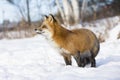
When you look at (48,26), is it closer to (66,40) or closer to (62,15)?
(66,40)

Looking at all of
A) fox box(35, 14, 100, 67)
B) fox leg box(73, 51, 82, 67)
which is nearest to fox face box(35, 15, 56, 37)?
fox box(35, 14, 100, 67)

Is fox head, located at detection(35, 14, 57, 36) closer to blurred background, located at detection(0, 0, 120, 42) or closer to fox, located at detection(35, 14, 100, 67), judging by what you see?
fox, located at detection(35, 14, 100, 67)

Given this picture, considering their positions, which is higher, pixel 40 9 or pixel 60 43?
pixel 60 43

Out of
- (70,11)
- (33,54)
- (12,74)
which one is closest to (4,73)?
(12,74)

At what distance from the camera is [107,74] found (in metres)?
6.99

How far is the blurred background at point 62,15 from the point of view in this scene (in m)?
19.5

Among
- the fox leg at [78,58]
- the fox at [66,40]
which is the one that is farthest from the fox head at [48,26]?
the fox leg at [78,58]

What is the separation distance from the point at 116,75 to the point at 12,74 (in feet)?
5.89

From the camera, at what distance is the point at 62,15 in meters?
25.1

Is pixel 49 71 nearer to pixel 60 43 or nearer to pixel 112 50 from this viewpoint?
pixel 60 43

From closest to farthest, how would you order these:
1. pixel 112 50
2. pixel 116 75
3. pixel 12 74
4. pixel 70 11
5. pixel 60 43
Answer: pixel 116 75, pixel 12 74, pixel 60 43, pixel 112 50, pixel 70 11

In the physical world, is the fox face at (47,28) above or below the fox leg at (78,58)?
above

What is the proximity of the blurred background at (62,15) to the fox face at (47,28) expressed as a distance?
371 inches

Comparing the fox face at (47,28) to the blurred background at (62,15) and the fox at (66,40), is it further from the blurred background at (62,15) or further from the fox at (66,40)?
the blurred background at (62,15)
